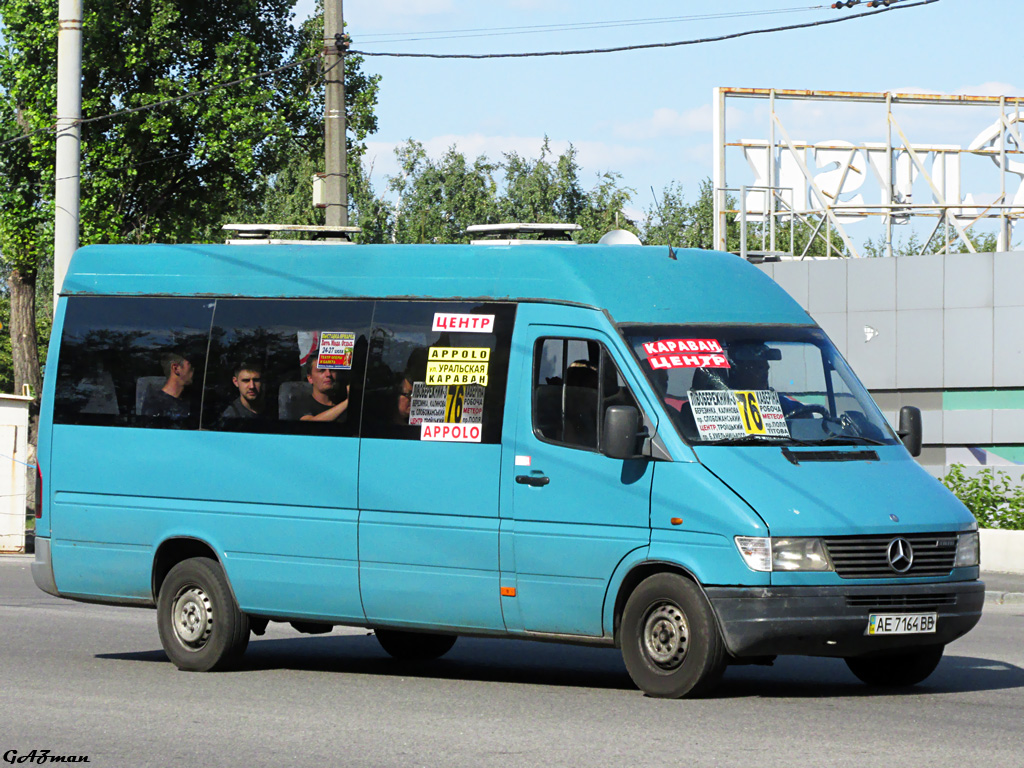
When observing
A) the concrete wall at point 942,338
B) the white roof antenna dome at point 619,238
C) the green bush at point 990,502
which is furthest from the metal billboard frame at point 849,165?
the white roof antenna dome at point 619,238

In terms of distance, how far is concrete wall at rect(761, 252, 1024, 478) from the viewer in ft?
87.0

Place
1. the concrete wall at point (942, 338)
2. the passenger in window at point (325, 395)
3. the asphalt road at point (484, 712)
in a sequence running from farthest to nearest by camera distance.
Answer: the concrete wall at point (942, 338)
the passenger in window at point (325, 395)
the asphalt road at point (484, 712)

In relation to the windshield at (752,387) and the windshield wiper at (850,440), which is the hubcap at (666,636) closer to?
the windshield at (752,387)

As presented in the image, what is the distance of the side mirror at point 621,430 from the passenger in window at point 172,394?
3441mm

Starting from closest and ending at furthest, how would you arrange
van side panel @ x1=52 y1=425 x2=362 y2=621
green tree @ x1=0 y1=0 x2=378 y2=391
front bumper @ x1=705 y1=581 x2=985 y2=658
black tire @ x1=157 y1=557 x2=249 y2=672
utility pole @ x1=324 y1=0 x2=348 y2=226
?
front bumper @ x1=705 y1=581 x2=985 y2=658, van side panel @ x1=52 y1=425 x2=362 y2=621, black tire @ x1=157 y1=557 x2=249 y2=672, utility pole @ x1=324 y1=0 x2=348 y2=226, green tree @ x1=0 y1=0 x2=378 y2=391

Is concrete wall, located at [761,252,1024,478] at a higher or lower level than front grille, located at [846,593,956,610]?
higher

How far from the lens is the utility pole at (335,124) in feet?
64.1

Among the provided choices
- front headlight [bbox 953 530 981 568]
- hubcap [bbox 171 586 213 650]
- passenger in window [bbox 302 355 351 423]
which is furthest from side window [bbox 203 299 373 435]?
front headlight [bbox 953 530 981 568]

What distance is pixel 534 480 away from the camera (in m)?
9.06

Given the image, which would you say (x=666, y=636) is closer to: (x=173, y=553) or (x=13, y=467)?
(x=173, y=553)

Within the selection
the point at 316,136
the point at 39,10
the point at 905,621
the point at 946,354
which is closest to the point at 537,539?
the point at 905,621

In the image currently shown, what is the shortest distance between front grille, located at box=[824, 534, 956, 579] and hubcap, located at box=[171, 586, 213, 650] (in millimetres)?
4275

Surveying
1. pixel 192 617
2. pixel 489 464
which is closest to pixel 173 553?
pixel 192 617

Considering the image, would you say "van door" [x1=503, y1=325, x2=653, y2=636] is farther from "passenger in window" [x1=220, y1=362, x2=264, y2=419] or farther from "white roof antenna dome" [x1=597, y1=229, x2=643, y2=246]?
"passenger in window" [x1=220, y1=362, x2=264, y2=419]
